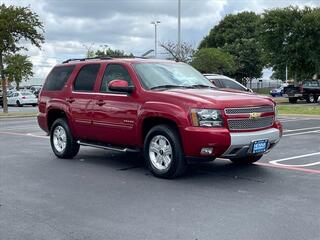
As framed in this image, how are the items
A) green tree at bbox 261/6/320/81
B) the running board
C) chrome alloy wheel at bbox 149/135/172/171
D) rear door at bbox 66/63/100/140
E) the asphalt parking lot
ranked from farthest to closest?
green tree at bbox 261/6/320/81
rear door at bbox 66/63/100/140
the running board
chrome alloy wheel at bbox 149/135/172/171
the asphalt parking lot

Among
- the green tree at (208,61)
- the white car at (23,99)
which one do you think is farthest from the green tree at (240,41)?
the white car at (23,99)

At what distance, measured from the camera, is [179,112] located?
7355 millimetres

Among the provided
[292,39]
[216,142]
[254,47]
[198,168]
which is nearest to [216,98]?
[216,142]

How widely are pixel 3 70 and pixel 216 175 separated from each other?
22.4 m

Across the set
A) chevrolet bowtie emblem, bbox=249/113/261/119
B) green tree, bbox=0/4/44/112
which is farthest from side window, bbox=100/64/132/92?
green tree, bbox=0/4/44/112

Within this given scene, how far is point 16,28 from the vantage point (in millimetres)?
26609

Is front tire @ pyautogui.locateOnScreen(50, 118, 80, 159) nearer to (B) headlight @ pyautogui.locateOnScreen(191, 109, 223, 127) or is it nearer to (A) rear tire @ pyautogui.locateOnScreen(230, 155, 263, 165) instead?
(A) rear tire @ pyautogui.locateOnScreen(230, 155, 263, 165)

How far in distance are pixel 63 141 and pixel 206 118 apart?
12.4ft

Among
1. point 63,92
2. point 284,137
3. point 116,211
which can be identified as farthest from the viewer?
point 284,137

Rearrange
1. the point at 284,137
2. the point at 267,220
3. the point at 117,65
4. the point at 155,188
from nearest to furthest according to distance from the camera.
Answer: the point at 267,220
the point at 155,188
the point at 117,65
the point at 284,137

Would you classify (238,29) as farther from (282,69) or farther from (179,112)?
(179,112)

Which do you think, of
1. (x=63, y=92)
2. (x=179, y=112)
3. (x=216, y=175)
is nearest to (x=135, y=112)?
(x=179, y=112)

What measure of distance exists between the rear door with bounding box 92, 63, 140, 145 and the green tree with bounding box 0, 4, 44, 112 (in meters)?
19.1

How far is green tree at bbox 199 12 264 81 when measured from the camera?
216 ft
